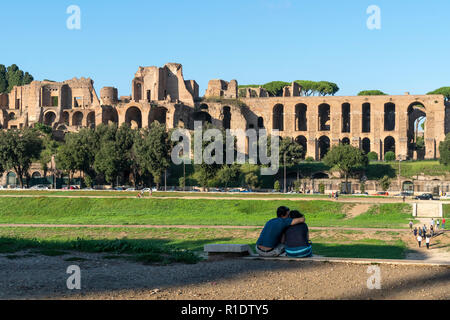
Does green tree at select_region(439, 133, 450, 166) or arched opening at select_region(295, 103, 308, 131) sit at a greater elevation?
arched opening at select_region(295, 103, 308, 131)

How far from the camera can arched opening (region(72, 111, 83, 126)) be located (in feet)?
270

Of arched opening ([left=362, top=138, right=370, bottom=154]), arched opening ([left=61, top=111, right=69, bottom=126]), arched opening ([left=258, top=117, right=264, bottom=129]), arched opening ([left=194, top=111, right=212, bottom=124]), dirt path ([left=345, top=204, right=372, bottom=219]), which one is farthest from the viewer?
arched opening ([left=258, top=117, right=264, bottom=129])

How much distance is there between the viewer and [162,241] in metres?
27.5

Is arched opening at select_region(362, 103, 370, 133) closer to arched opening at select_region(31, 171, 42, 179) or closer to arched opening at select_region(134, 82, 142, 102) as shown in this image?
arched opening at select_region(134, 82, 142, 102)

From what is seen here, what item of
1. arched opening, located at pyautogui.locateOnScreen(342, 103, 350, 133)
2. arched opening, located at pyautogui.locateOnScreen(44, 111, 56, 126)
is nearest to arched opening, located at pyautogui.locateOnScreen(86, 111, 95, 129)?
arched opening, located at pyautogui.locateOnScreen(44, 111, 56, 126)

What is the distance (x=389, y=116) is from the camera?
8450 centimetres

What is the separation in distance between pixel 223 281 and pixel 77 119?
75859mm

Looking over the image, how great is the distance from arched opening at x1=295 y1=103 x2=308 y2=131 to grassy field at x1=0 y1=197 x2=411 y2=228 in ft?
136

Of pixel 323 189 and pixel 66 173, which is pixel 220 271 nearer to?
pixel 323 189

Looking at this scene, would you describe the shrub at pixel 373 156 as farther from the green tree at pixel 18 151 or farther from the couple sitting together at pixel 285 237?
the couple sitting together at pixel 285 237

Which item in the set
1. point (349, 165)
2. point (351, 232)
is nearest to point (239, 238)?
point (351, 232)

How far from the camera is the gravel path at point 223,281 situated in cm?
962
